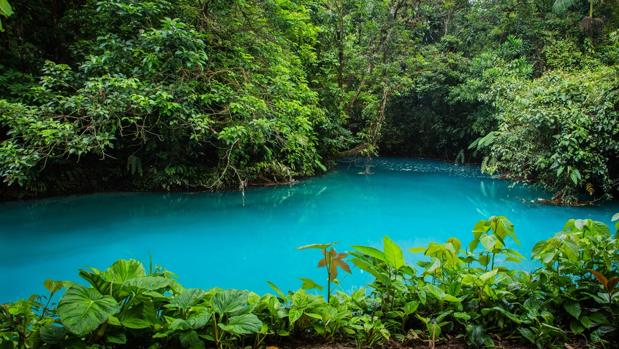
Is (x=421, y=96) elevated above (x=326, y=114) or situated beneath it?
elevated above

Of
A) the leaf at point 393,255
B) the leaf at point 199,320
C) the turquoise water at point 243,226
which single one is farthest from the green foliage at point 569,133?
the leaf at point 199,320

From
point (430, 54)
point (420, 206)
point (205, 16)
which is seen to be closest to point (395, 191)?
point (420, 206)

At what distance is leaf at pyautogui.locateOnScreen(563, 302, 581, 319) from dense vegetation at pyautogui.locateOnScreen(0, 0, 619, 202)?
5180 millimetres

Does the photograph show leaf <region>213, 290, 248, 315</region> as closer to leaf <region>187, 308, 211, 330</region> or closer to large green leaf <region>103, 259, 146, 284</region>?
leaf <region>187, 308, 211, 330</region>

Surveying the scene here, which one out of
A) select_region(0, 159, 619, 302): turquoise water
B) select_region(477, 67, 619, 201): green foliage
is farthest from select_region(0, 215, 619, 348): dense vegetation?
select_region(477, 67, 619, 201): green foliage

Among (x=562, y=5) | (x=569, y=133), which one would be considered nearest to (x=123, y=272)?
(x=569, y=133)

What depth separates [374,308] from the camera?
146 centimetres

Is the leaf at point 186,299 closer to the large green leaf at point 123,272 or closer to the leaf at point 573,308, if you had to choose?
the large green leaf at point 123,272

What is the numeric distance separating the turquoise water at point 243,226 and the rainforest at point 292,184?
5 centimetres

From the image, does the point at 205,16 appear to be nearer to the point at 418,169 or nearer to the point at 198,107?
the point at 198,107

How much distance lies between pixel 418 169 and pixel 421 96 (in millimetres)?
3141

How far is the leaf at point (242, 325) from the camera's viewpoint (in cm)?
110

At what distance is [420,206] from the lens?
6.70 metres

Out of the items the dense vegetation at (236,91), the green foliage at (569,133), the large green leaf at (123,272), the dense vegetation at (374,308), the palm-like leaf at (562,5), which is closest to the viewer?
the dense vegetation at (374,308)
